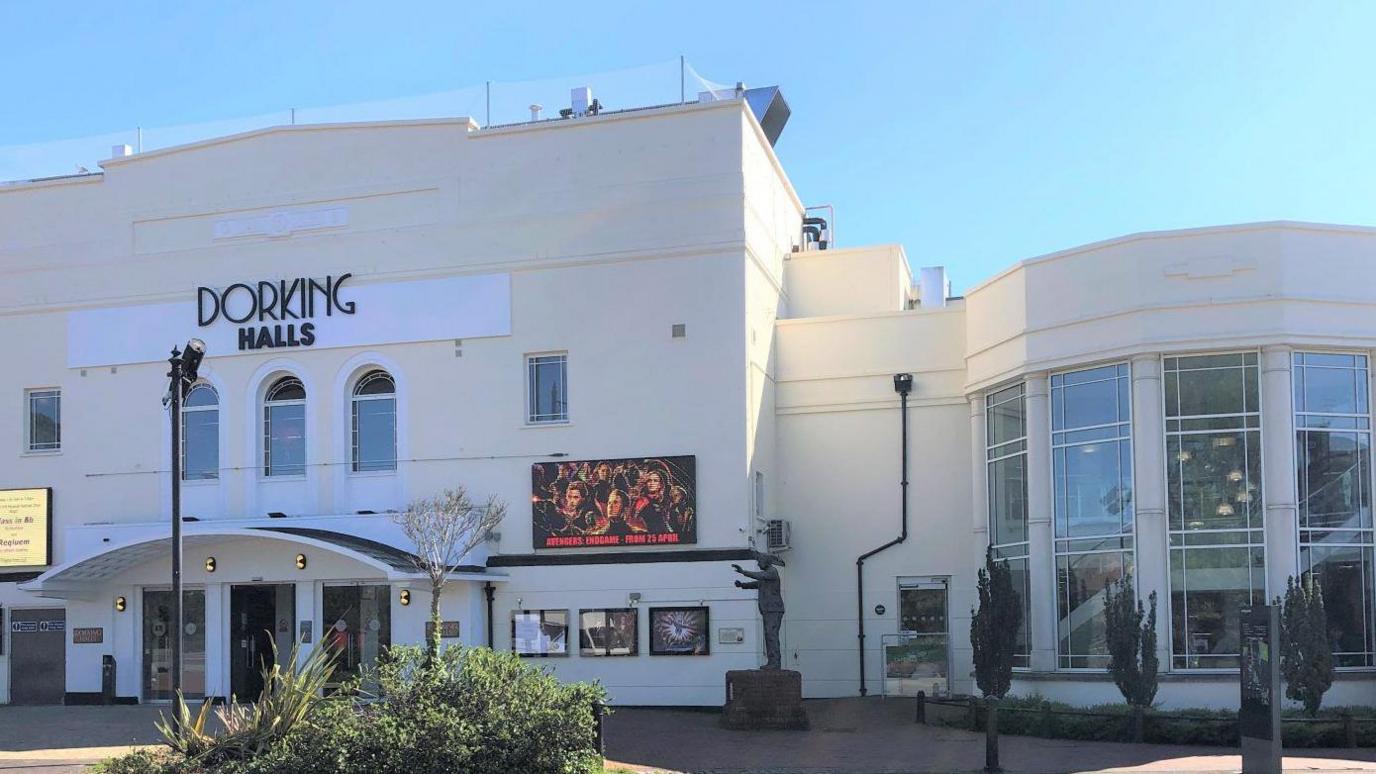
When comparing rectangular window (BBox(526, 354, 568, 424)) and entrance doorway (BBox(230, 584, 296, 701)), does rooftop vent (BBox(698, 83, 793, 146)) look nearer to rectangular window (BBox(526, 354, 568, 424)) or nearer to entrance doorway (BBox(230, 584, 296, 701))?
rectangular window (BBox(526, 354, 568, 424))

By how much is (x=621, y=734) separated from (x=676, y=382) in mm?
7279

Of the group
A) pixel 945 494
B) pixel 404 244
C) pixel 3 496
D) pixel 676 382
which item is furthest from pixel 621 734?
pixel 3 496

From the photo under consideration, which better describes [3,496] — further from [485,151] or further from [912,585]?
[912,585]

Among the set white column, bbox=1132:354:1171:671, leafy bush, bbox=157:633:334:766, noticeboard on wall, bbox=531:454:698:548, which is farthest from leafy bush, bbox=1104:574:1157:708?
leafy bush, bbox=157:633:334:766

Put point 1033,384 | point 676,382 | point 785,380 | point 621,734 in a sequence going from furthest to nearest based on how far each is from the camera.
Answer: point 785,380 → point 676,382 → point 1033,384 → point 621,734

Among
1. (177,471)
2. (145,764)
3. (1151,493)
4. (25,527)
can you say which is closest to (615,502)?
(1151,493)

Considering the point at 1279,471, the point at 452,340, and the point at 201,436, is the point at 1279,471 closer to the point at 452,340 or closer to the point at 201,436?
the point at 452,340

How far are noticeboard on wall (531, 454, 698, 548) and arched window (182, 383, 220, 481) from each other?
23.2ft

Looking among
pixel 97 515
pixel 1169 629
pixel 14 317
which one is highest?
pixel 14 317

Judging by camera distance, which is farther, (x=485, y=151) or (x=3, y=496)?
(x=3, y=496)

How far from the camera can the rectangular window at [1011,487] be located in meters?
23.7

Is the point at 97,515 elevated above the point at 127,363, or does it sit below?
below

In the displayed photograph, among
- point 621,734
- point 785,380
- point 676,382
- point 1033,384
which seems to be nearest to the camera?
point 621,734

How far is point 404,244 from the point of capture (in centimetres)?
2761
